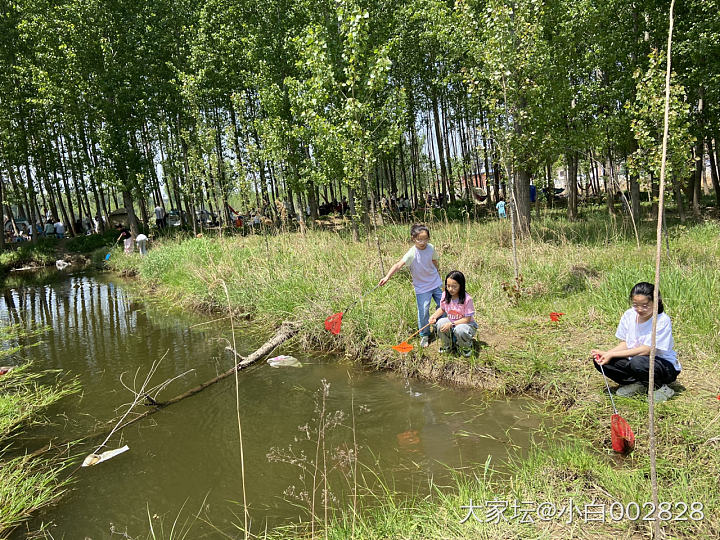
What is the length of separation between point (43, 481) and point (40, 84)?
18.9 metres

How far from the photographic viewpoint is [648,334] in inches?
152

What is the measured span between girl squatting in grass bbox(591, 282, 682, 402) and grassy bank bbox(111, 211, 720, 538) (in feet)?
0.66

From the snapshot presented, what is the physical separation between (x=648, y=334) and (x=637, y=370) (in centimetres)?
33

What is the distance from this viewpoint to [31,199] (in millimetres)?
21500

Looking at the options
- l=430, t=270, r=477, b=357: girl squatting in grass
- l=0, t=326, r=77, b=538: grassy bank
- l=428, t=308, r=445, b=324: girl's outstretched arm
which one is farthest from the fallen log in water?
l=430, t=270, r=477, b=357: girl squatting in grass

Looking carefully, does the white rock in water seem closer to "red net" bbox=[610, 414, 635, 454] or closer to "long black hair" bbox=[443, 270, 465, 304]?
"long black hair" bbox=[443, 270, 465, 304]

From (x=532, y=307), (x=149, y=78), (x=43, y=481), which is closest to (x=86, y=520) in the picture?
(x=43, y=481)

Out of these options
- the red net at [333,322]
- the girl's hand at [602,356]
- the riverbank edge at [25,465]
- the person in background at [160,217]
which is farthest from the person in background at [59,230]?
the girl's hand at [602,356]

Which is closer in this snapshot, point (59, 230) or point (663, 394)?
point (663, 394)

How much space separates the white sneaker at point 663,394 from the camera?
379 centimetres

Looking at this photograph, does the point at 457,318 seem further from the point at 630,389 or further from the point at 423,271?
the point at 630,389

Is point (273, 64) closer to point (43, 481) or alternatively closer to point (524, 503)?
point (43, 481)

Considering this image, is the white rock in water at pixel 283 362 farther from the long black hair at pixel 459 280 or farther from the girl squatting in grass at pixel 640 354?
the girl squatting in grass at pixel 640 354

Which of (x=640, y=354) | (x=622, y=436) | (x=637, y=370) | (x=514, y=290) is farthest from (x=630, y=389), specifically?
(x=514, y=290)
